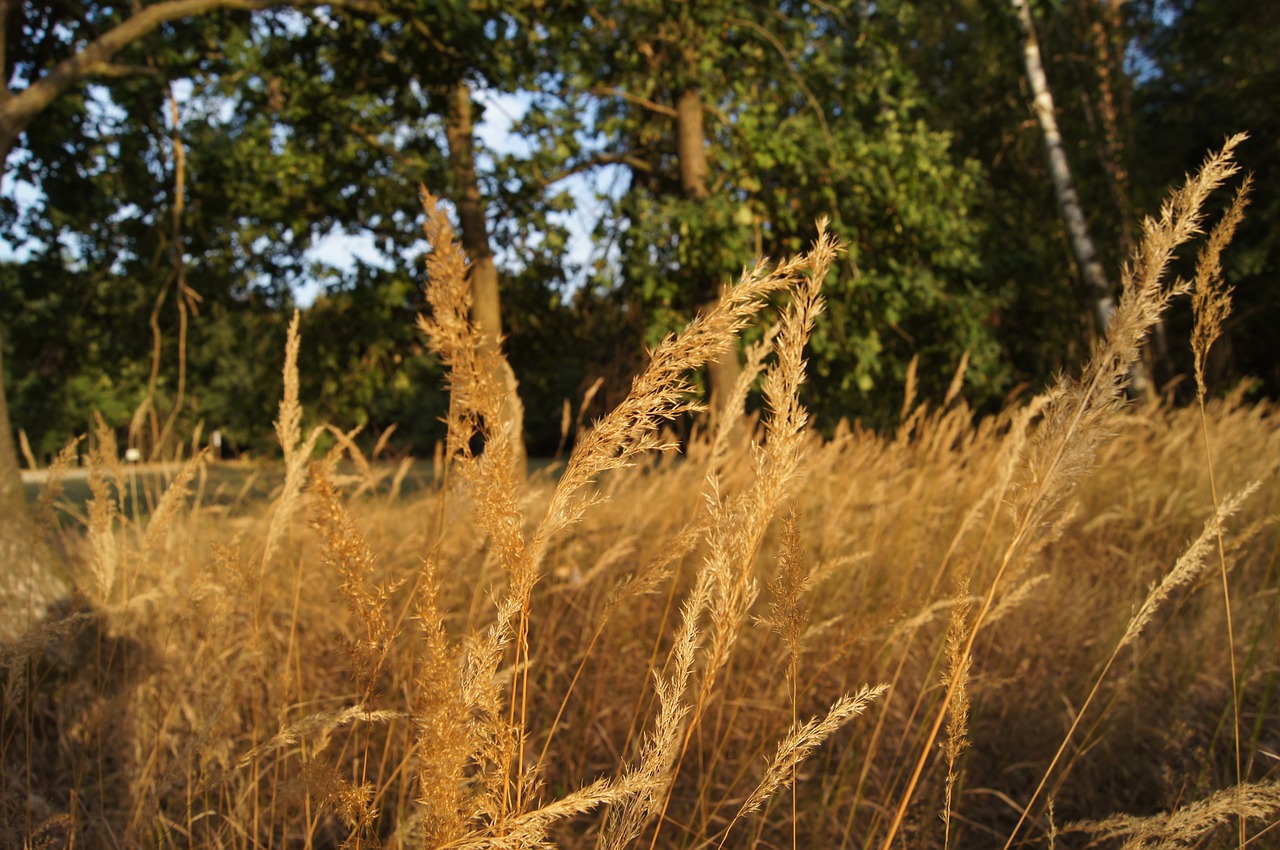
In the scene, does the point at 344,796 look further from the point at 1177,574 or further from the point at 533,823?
the point at 1177,574

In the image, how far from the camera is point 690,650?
0.97m

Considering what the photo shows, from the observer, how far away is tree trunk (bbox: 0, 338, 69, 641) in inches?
96.3

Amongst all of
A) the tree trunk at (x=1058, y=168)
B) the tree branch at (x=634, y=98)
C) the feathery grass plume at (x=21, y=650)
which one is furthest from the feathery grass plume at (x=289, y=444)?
the tree trunk at (x=1058, y=168)

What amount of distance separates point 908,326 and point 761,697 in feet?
24.5

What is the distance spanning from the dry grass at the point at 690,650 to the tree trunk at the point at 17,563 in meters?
0.14

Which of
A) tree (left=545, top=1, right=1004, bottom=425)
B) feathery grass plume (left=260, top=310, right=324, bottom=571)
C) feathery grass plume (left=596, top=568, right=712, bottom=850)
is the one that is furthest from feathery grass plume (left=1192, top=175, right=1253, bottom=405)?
tree (left=545, top=1, right=1004, bottom=425)

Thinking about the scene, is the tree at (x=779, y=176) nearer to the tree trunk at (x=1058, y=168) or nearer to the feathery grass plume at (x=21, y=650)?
the tree trunk at (x=1058, y=168)

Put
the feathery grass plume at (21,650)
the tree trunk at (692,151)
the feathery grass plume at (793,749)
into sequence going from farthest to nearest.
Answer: the tree trunk at (692,151)
the feathery grass plume at (21,650)
the feathery grass plume at (793,749)

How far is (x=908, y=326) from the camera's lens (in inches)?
367

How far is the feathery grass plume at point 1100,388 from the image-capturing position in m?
1.01

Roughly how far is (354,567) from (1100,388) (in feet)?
2.97

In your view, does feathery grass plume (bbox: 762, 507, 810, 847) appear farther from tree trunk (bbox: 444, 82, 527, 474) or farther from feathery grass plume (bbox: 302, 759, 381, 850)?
tree trunk (bbox: 444, 82, 527, 474)

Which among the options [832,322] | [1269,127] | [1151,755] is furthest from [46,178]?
[1269,127]

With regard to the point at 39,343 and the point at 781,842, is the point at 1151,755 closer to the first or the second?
the point at 781,842
